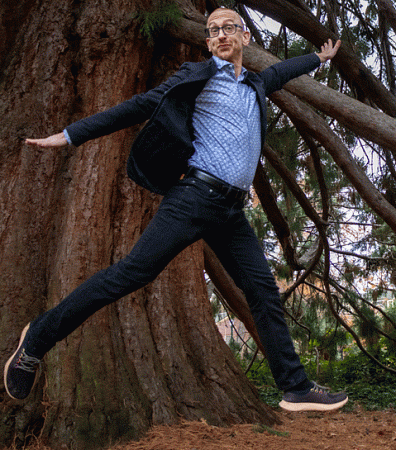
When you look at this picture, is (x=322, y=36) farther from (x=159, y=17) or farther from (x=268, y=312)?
(x=268, y=312)

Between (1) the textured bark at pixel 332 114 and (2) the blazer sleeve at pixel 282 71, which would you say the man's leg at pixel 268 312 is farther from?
(1) the textured bark at pixel 332 114

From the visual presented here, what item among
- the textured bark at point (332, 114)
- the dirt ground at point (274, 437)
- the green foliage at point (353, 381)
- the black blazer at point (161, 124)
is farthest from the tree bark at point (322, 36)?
the green foliage at point (353, 381)

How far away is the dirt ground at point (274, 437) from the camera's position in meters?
2.44

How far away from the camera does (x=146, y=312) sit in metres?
3.11

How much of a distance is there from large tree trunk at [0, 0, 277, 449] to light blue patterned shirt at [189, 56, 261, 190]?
1.13 meters

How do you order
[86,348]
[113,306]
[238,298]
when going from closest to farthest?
1. [86,348]
2. [113,306]
3. [238,298]

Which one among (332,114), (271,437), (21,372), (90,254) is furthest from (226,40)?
(271,437)

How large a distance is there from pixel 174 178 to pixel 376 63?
368 centimetres

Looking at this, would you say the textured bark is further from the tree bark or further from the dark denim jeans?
the dark denim jeans

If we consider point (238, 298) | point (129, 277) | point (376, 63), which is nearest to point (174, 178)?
point (129, 277)

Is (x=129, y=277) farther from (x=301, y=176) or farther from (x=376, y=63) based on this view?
(x=301, y=176)

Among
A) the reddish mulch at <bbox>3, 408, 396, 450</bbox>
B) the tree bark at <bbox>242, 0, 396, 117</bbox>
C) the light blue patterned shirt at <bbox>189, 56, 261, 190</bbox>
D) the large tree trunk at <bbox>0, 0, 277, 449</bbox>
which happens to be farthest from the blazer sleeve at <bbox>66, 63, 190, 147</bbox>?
the tree bark at <bbox>242, 0, 396, 117</bbox>

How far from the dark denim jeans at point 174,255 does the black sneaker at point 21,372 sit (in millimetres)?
62

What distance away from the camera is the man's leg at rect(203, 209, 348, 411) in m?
2.10
